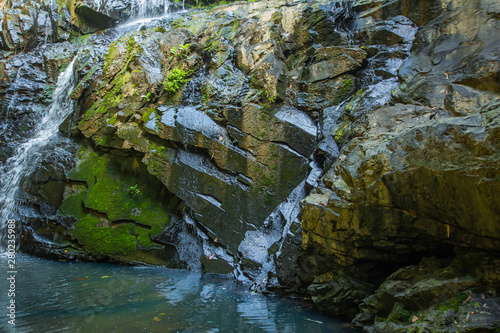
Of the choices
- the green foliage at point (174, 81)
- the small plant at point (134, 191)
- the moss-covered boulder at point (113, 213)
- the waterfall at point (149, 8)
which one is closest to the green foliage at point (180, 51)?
the green foliage at point (174, 81)

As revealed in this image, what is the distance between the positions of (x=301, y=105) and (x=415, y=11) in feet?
14.1

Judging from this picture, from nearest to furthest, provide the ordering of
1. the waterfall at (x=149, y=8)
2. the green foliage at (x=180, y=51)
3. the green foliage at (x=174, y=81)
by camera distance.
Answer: the green foliage at (x=174, y=81) < the green foliage at (x=180, y=51) < the waterfall at (x=149, y=8)

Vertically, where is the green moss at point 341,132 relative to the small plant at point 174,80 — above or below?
below

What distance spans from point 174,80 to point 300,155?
4.63 m

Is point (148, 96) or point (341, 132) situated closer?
point (341, 132)

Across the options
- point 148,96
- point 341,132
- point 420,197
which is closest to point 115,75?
point 148,96

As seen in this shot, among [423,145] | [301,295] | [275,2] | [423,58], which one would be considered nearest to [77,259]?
[301,295]

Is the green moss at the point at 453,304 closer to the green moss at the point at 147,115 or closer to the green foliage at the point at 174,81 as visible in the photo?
the green moss at the point at 147,115

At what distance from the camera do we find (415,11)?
877cm

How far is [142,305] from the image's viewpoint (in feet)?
18.2

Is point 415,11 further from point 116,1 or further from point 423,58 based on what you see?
point 116,1

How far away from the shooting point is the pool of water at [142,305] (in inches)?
187

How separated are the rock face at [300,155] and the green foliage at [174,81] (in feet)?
0.15

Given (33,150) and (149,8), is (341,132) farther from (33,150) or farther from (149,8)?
(149,8)
